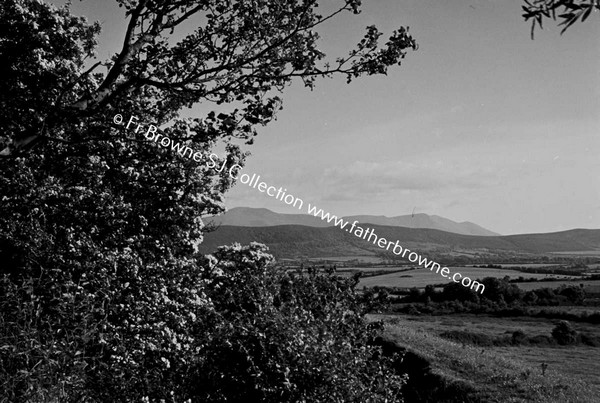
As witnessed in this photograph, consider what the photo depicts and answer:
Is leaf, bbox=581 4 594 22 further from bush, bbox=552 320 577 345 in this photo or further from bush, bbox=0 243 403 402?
bush, bbox=552 320 577 345

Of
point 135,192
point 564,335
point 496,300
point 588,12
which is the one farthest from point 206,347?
point 496,300

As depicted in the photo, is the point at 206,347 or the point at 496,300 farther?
the point at 496,300

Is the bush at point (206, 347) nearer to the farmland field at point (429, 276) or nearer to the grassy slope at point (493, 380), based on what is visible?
the grassy slope at point (493, 380)

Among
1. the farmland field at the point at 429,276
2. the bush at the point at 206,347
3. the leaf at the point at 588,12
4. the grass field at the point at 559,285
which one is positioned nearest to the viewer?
the leaf at the point at 588,12

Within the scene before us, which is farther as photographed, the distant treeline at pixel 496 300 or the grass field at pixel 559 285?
the grass field at pixel 559 285

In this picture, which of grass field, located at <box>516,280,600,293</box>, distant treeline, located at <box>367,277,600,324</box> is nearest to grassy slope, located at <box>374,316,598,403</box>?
distant treeline, located at <box>367,277,600,324</box>

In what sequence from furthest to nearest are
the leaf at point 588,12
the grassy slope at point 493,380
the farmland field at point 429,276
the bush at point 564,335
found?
the farmland field at point 429,276 < the bush at point 564,335 < the grassy slope at point 493,380 < the leaf at point 588,12

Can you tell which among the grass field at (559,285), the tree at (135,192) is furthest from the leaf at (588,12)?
the grass field at (559,285)

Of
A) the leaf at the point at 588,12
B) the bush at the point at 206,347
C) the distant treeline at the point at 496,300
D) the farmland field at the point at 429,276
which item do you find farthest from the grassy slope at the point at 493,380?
the farmland field at the point at 429,276

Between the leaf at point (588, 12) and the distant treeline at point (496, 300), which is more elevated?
the leaf at point (588, 12)

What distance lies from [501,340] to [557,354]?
849cm

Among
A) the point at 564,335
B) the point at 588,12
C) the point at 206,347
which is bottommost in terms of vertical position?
the point at 564,335

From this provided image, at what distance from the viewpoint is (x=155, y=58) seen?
1059 centimetres

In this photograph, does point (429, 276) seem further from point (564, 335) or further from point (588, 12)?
point (588, 12)
